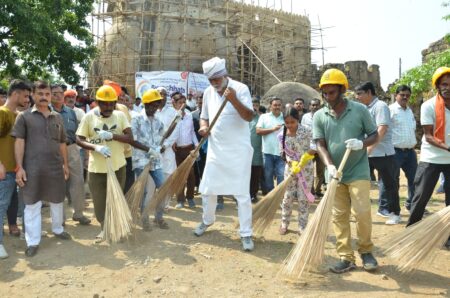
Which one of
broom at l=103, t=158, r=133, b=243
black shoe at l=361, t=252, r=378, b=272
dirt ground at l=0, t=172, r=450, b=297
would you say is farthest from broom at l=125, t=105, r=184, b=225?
black shoe at l=361, t=252, r=378, b=272

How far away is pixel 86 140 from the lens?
454 cm

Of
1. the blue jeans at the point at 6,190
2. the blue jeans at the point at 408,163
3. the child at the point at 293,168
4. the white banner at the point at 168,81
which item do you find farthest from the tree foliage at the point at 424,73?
the white banner at the point at 168,81

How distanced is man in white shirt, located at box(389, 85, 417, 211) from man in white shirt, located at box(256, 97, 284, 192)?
1.62m

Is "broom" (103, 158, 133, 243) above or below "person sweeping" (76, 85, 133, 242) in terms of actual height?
below

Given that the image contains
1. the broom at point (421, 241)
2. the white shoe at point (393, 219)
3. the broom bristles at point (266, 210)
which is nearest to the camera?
the broom at point (421, 241)

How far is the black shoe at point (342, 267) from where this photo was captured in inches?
143

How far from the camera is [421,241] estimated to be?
328 cm

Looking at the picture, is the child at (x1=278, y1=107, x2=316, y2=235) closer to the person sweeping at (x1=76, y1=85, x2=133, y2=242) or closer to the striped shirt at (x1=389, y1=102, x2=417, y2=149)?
the striped shirt at (x1=389, y1=102, x2=417, y2=149)

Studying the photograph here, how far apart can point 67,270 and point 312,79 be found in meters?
20.1

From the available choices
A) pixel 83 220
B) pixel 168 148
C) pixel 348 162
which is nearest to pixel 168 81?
pixel 168 148

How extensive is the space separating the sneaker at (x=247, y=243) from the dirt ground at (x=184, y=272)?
0.06m

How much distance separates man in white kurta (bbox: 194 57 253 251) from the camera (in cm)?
421

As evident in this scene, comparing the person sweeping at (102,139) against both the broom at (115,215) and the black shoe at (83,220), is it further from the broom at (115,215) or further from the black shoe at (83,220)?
the black shoe at (83,220)

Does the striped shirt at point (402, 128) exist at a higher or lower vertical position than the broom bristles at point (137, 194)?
higher
